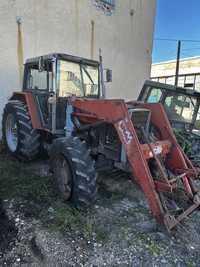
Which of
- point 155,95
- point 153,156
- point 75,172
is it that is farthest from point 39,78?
point 153,156

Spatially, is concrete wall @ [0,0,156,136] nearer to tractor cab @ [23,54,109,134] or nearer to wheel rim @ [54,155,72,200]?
tractor cab @ [23,54,109,134]

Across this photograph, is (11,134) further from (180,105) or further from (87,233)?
(180,105)

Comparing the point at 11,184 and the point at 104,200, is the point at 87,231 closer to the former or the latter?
the point at 104,200

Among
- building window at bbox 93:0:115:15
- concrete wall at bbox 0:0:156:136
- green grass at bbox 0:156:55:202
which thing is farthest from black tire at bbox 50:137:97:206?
building window at bbox 93:0:115:15

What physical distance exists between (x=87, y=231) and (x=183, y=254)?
40.9 inches

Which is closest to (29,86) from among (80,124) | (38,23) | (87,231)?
(80,124)

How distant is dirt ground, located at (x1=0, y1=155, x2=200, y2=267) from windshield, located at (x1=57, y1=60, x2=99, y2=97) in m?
1.71

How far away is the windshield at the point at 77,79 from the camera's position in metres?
3.82

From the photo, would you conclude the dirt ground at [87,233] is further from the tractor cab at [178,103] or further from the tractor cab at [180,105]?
the tractor cab at [178,103]

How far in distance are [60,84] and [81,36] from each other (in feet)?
15.0

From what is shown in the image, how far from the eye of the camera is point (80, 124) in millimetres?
3717

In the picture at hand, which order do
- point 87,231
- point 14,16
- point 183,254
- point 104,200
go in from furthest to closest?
point 14,16 → point 104,200 → point 87,231 → point 183,254

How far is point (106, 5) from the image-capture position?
8.31 m

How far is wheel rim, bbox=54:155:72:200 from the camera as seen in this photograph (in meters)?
3.00
